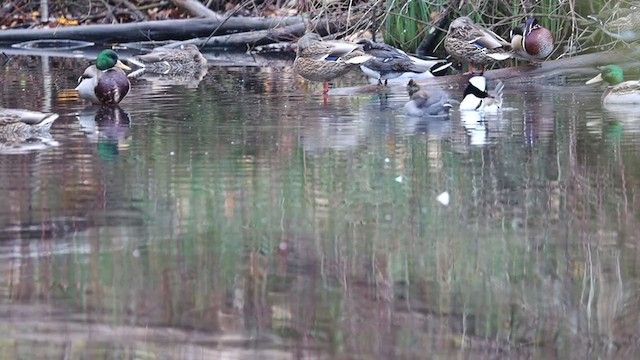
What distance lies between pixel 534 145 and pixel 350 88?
4.48 m

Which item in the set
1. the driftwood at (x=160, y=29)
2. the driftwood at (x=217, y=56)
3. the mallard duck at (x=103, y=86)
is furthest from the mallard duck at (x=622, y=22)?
the driftwood at (x=160, y=29)

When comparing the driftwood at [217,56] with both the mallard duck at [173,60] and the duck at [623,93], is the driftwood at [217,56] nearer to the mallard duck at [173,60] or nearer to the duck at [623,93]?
the mallard duck at [173,60]

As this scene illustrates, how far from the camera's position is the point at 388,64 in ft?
45.3

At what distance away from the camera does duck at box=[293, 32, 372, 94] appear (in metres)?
13.5

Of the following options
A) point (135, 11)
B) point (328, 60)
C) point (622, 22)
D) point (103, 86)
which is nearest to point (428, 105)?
point (328, 60)

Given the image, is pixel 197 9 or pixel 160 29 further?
pixel 197 9

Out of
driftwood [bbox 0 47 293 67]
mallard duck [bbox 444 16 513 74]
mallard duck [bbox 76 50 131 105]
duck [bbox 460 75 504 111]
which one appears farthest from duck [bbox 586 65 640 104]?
driftwood [bbox 0 47 293 67]

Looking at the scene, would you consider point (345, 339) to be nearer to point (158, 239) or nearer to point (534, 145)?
point (158, 239)

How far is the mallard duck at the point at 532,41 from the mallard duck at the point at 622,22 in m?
0.49

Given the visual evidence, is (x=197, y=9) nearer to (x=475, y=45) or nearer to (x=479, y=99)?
(x=475, y=45)

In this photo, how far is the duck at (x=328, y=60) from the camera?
13477 millimetres

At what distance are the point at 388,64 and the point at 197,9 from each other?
6.83 meters

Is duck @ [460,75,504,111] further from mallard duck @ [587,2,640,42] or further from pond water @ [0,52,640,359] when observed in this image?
mallard duck @ [587,2,640,42]

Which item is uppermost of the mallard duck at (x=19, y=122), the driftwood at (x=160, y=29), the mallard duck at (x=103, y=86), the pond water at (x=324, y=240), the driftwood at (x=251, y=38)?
the driftwood at (x=160, y=29)
